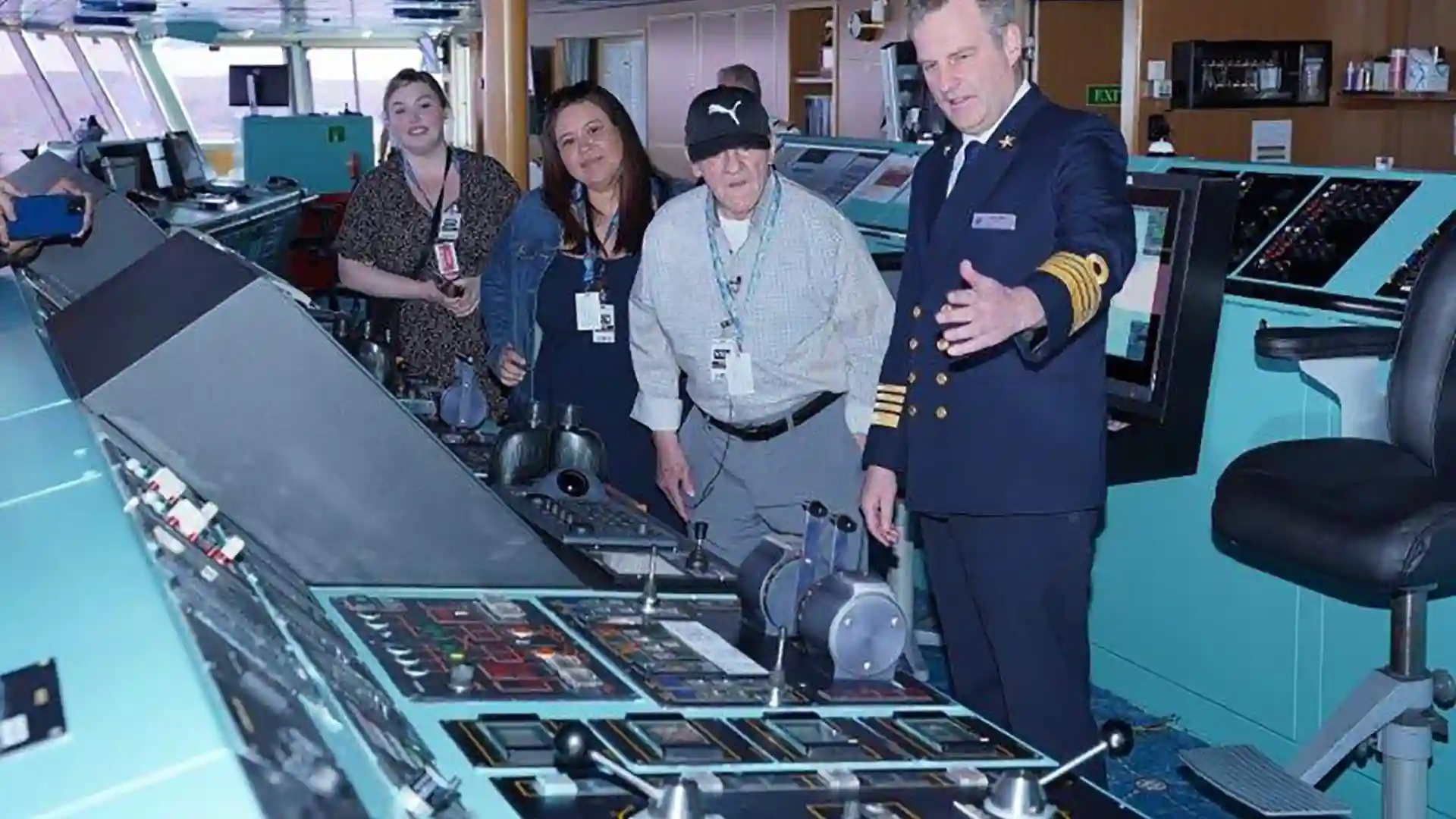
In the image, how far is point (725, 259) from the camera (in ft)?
11.3

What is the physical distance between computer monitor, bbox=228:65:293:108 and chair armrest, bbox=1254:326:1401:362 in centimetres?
1510

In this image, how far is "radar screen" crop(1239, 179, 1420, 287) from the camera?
393cm

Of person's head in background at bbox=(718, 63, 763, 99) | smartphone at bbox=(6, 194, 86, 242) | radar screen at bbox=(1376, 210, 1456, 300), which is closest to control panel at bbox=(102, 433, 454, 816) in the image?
smartphone at bbox=(6, 194, 86, 242)

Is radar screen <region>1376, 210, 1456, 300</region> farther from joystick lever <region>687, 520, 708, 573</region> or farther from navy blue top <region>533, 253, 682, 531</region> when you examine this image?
joystick lever <region>687, 520, 708, 573</region>

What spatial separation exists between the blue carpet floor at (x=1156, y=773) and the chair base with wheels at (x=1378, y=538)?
2.01ft

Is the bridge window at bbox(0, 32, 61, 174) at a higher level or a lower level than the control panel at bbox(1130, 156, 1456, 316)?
higher

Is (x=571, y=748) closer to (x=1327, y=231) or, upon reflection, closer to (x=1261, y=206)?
(x=1327, y=231)

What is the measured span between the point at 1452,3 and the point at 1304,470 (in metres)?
6.67

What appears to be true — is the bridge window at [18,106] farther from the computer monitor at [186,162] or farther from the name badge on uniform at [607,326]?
the name badge on uniform at [607,326]

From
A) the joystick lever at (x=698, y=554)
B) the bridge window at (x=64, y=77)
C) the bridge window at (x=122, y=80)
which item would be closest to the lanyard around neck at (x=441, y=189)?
the joystick lever at (x=698, y=554)

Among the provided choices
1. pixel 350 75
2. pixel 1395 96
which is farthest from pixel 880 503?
pixel 350 75

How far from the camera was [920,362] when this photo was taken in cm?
292

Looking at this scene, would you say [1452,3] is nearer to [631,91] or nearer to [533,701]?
[533,701]

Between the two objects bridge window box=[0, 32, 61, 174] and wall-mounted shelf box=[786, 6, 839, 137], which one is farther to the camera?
bridge window box=[0, 32, 61, 174]
